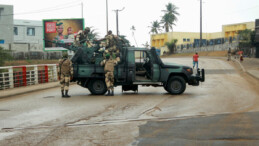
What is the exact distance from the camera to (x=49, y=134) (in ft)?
23.7

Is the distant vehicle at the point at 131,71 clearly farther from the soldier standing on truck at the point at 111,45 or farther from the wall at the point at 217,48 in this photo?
the wall at the point at 217,48

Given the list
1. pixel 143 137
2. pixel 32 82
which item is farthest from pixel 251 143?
pixel 32 82

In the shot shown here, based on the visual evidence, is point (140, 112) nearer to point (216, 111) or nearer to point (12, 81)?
point (216, 111)

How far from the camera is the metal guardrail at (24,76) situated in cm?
1917

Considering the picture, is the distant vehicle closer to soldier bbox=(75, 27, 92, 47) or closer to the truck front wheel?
the truck front wheel

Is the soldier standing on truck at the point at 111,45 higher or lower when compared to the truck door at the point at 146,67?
higher

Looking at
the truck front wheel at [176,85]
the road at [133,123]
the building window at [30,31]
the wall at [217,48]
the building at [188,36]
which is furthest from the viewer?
the building at [188,36]

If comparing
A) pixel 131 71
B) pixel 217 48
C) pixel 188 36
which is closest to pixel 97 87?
pixel 131 71

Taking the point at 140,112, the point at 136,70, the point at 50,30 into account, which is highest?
the point at 50,30

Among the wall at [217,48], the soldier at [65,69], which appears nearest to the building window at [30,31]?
the wall at [217,48]

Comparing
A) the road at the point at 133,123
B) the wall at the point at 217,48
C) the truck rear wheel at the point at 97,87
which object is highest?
the wall at the point at 217,48

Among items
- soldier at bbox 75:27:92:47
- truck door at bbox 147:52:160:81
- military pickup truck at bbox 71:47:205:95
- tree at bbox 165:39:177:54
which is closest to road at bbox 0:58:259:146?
military pickup truck at bbox 71:47:205:95

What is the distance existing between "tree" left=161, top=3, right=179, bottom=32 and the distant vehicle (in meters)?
91.6

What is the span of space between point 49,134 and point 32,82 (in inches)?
605
